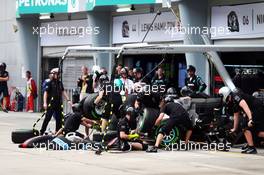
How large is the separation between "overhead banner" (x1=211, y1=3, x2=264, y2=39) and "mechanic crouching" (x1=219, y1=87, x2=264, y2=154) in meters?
6.63

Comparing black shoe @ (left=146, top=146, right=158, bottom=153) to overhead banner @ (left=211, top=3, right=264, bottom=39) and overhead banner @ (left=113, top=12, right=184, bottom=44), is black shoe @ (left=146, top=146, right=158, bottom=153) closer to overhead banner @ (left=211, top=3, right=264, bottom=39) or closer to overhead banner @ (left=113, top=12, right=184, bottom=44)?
overhead banner @ (left=211, top=3, right=264, bottom=39)

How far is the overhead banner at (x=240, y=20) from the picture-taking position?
2322cm

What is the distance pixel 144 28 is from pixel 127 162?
47.6ft

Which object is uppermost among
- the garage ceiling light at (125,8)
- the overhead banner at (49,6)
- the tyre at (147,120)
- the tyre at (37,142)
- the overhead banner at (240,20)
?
the overhead banner at (49,6)

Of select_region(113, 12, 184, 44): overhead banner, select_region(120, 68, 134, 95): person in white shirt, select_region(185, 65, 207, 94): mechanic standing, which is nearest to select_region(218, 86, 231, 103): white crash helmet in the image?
select_region(185, 65, 207, 94): mechanic standing

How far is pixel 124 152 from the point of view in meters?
16.6

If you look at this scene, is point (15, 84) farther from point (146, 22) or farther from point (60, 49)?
point (146, 22)

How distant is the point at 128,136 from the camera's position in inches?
661

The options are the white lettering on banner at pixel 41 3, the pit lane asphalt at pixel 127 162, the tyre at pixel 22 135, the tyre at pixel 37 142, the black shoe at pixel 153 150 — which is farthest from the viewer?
the white lettering on banner at pixel 41 3

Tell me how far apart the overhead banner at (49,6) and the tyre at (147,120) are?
1346 centimetres

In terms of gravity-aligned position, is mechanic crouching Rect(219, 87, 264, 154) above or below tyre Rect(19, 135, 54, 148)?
above

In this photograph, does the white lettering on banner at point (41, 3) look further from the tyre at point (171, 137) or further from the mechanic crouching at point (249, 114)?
the mechanic crouching at point (249, 114)

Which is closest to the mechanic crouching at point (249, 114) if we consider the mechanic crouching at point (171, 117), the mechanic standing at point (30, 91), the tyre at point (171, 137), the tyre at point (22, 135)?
the mechanic crouching at point (171, 117)

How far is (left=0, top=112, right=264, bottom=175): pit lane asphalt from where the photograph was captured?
43.9 feet
